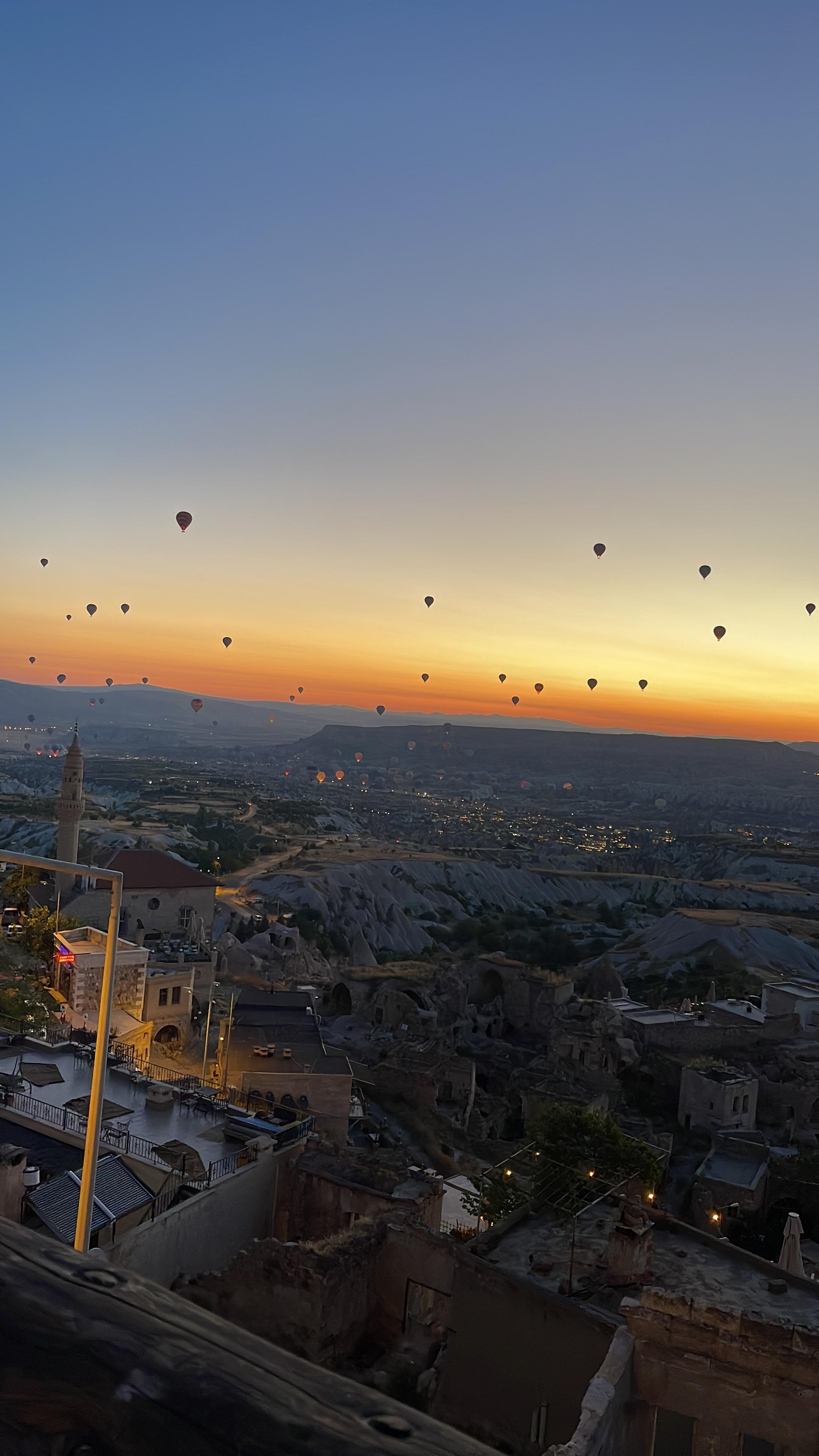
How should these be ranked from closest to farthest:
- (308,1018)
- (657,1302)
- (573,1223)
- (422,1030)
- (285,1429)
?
(285,1429) → (657,1302) → (573,1223) → (308,1018) → (422,1030)

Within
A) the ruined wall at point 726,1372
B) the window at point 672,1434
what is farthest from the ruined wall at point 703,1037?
the ruined wall at point 726,1372

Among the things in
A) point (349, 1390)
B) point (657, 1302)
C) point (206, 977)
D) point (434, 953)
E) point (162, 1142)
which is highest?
point (349, 1390)

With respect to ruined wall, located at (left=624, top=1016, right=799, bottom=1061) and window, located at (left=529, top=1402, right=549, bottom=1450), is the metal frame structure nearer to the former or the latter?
window, located at (left=529, top=1402, right=549, bottom=1450)

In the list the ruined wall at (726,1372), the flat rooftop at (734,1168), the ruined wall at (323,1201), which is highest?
the ruined wall at (726,1372)

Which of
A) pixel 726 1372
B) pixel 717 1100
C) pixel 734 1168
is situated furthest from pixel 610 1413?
pixel 717 1100

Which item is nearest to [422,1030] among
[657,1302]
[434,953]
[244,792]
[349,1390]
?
[434,953]

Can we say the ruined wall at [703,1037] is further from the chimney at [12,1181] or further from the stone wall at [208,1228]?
the chimney at [12,1181]

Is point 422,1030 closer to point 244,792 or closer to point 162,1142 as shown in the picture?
point 162,1142
